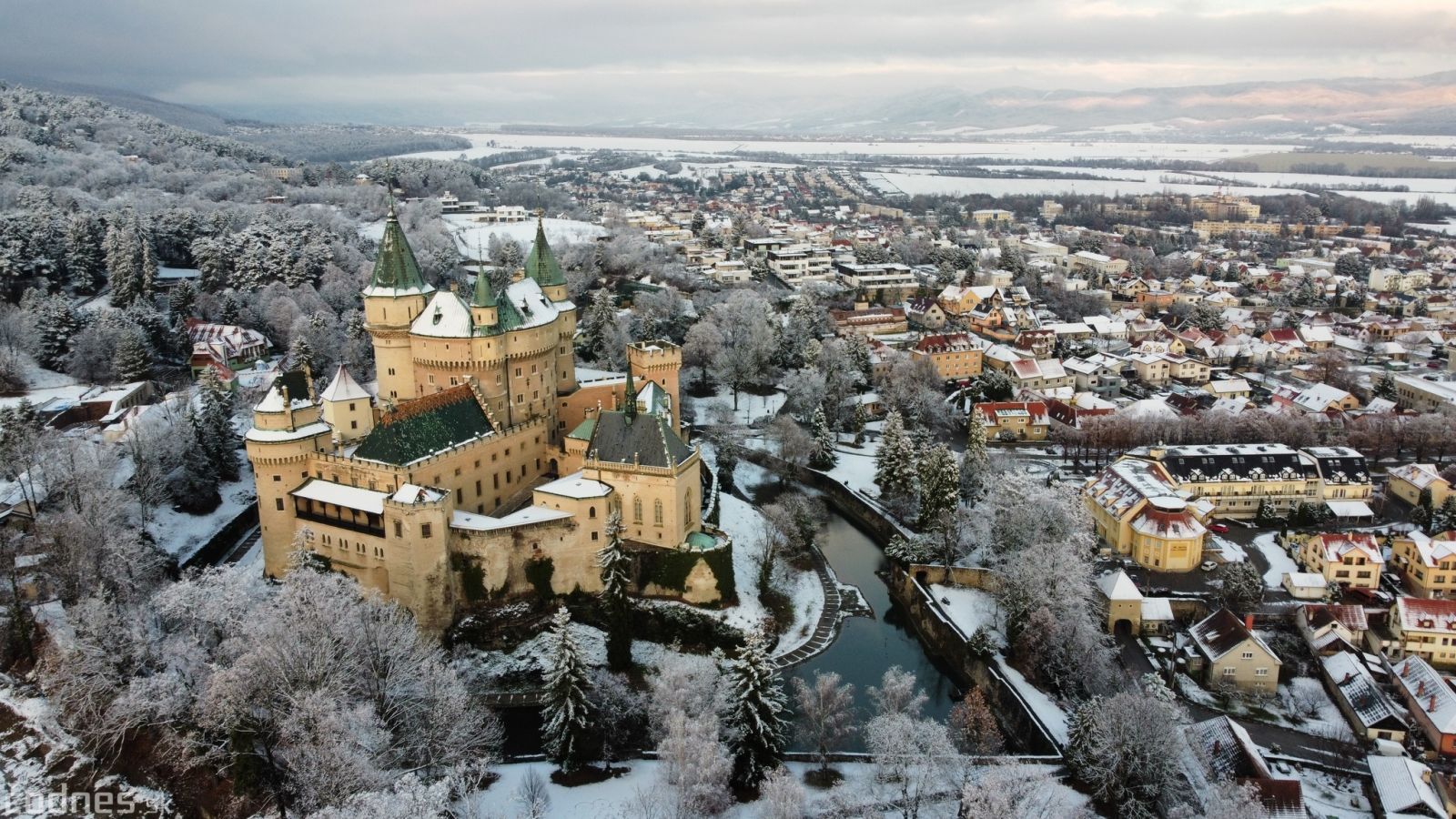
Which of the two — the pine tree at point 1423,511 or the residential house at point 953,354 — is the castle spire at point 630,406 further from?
the residential house at point 953,354

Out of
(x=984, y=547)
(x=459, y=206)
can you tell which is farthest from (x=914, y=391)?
(x=459, y=206)

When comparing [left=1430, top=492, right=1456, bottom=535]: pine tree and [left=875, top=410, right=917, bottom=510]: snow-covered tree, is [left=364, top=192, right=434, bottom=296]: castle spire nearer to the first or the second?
[left=875, top=410, right=917, bottom=510]: snow-covered tree

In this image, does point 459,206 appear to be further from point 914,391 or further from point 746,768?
point 746,768

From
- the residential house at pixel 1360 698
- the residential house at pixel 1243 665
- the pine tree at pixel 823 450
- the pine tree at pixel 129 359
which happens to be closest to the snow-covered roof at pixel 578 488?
the pine tree at pixel 823 450

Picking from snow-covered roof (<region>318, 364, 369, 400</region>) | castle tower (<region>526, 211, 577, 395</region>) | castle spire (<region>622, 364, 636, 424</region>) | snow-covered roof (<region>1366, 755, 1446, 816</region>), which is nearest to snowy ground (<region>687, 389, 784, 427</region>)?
castle tower (<region>526, 211, 577, 395</region>)

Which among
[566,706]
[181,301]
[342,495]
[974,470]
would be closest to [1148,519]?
[974,470]

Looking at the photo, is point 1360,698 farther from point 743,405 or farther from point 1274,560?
point 743,405
